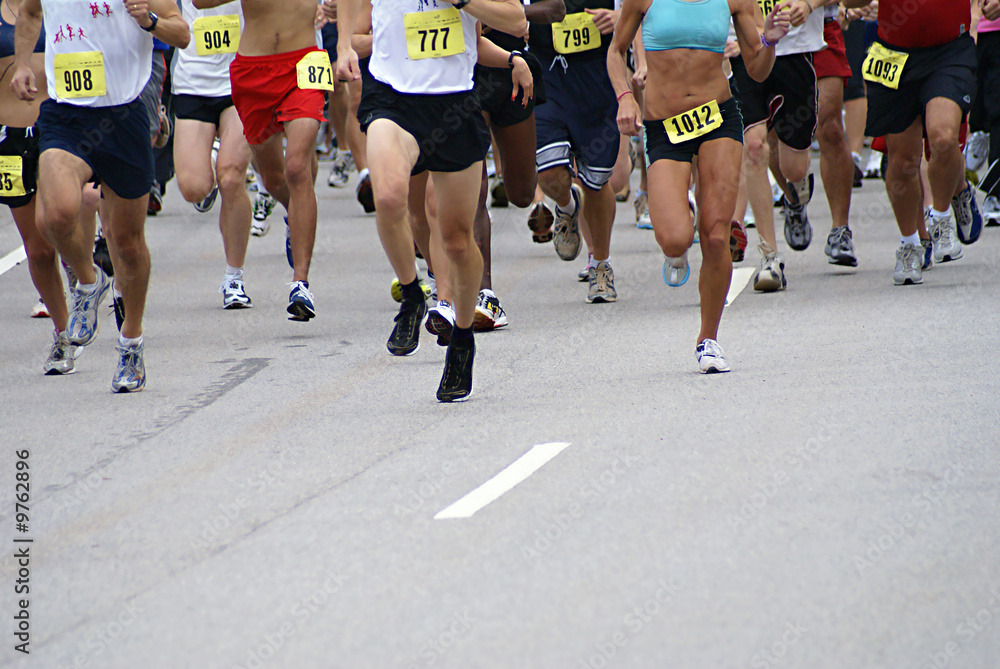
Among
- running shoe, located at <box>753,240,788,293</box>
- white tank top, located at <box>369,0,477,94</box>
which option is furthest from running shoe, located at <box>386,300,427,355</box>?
running shoe, located at <box>753,240,788,293</box>

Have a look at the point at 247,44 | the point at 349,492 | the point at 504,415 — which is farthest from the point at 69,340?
the point at 349,492

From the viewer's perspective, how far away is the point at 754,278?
1052 centimetres

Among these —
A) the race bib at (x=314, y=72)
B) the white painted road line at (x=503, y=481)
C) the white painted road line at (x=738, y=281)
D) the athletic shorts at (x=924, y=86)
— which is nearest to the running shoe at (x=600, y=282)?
the white painted road line at (x=738, y=281)

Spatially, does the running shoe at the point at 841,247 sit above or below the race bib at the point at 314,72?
below

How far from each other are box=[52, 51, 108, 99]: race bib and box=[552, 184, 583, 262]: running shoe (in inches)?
152

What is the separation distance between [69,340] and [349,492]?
3521mm

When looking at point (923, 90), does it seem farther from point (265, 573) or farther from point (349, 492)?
point (265, 573)

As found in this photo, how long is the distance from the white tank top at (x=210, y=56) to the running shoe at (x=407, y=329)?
118 inches

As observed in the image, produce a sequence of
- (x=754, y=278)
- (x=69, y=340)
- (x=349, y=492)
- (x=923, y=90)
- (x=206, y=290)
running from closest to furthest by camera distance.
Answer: (x=349, y=492)
(x=69, y=340)
(x=923, y=90)
(x=754, y=278)
(x=206, y=290)

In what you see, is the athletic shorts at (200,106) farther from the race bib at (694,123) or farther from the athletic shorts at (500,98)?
the race bib at (694,123)

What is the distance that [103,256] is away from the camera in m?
9.99

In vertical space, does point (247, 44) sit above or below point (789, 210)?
above

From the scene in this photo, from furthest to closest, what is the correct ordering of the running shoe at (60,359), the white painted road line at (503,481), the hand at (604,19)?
the hand at (604,19), the running shoe at (60,359), the white painted road line at (503,481)

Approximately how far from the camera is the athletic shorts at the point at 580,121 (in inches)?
387
